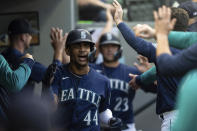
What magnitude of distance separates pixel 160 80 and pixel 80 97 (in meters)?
0.87

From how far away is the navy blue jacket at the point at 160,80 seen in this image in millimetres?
4320

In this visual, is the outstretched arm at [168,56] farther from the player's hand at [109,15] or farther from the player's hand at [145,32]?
the player's hand at [109,15]

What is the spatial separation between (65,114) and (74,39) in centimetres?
79

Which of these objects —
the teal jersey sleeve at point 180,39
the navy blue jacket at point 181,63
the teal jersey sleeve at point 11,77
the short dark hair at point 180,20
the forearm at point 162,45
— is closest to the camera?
the navy blue jacket at point 181,63

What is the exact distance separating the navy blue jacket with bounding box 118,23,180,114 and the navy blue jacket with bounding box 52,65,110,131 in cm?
71

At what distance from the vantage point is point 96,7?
871 centimetres

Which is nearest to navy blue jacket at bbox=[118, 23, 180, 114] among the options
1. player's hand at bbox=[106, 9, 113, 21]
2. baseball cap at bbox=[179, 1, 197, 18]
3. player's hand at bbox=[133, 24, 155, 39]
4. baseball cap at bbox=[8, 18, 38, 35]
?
player's hand at bbox=[133, 24, 155, 39]

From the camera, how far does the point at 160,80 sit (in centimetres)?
451

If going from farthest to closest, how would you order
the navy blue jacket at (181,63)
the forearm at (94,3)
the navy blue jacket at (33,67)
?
1. the forearm at (94,3)
2. the navy blue jacket at (33,67)
3. the navy blue jacket at (181,63)

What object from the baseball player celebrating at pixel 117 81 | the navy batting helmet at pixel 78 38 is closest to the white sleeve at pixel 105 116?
the navy batting helmet at pixel 78 38

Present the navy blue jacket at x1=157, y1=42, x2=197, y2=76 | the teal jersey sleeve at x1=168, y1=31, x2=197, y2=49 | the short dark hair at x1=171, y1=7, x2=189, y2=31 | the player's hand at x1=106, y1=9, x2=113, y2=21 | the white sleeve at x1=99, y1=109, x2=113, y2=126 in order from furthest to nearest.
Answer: the player's hand at x1=106, y1=9, x2=113, y2=21 → the white sleeve at x1=99, y1=109, x2=113, y2=126 → the short dark hair at x1=171, y1=7, x2=189, y2=31 → the teal jersey sleeve at x1=168, y1=31, x2=197, y2=49 → the navy blue jacket at x1=157, y1=42, x2=197, y2=76

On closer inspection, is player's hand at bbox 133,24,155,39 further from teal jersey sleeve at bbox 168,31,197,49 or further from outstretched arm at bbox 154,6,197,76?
outstretched arm at bbox 154,6,197,76

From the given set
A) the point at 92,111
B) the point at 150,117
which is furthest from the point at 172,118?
the point at 150,117

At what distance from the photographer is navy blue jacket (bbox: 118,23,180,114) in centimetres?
432
